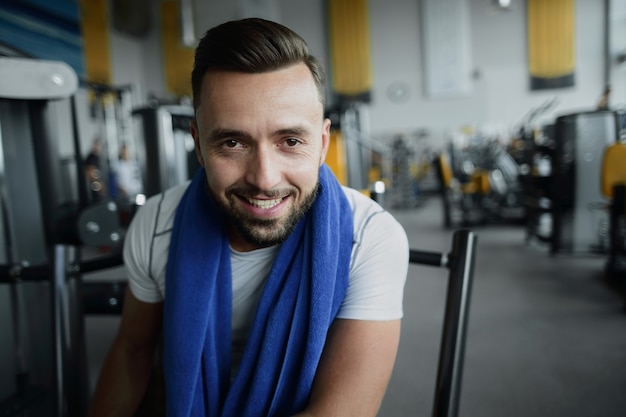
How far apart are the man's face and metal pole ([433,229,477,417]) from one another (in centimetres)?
34

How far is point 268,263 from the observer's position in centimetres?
95

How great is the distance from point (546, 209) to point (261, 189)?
3.62 m

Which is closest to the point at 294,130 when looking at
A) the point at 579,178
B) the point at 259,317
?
the point at 259,317

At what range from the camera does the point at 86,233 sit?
4.41 ft

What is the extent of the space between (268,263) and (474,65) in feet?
33.6

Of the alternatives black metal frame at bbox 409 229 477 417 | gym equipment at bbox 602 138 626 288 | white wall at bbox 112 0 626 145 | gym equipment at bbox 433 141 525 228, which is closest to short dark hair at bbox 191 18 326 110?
Result: black metal frame at bbox 409 229 477 417

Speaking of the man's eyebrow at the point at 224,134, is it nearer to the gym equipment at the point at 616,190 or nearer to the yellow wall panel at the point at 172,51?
the gym equipment at the point at 616,190

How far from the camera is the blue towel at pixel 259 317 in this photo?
837 millimetres

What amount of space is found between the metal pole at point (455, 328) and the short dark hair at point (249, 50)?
44cm

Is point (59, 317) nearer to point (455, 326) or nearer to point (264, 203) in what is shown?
point (264, 203)

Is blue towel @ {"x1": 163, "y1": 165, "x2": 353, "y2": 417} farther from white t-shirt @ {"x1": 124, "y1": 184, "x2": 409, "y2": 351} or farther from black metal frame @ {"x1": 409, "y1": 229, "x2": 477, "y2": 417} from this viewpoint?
black metal frame @ {"x1": 409, "y1": 229, "x2": 477, "y2": 417}

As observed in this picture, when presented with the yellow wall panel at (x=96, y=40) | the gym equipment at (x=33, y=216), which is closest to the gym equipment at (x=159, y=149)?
the gym equipment at (x=33, y=216)

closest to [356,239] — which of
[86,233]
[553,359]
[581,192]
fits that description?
[86,233]

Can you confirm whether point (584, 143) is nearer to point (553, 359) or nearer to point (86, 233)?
point (553, 359)
